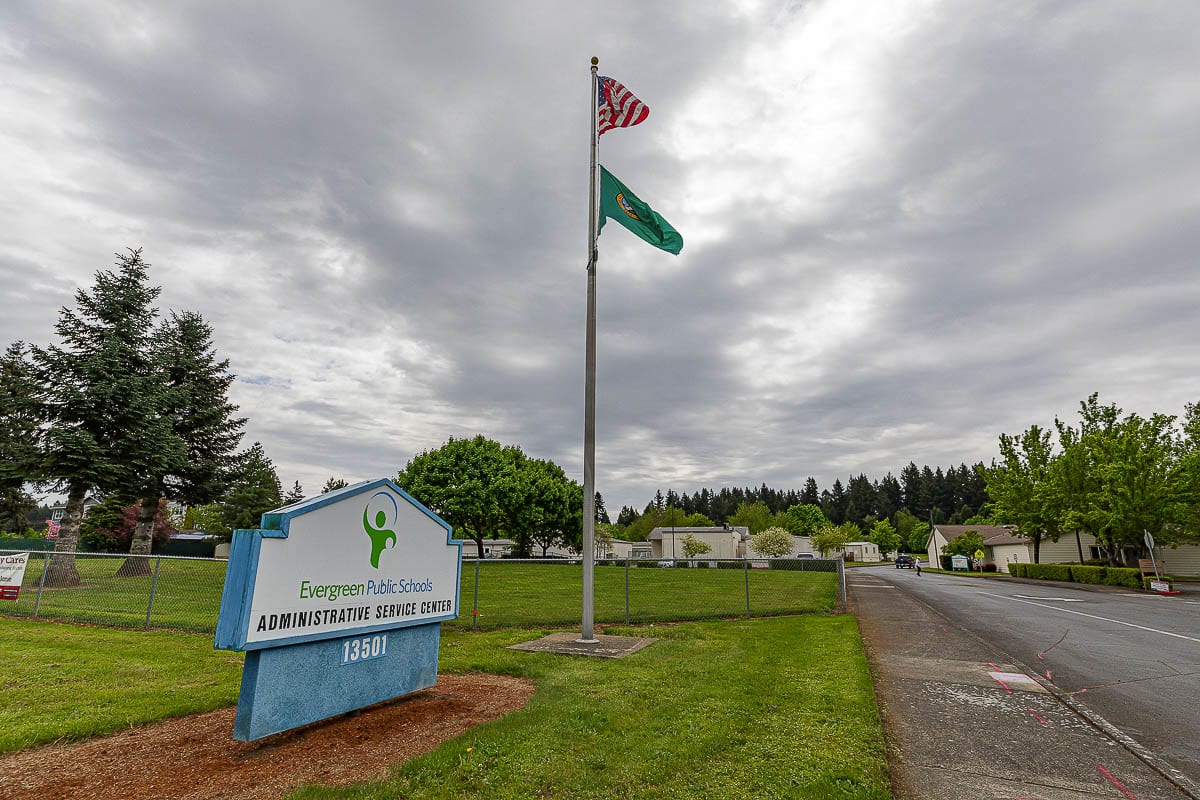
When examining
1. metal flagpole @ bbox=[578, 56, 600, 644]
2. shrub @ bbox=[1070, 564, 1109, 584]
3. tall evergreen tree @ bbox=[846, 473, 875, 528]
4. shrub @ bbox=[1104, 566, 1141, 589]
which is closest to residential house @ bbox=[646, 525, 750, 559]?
shrub @ bbox=[1070, 564, 1109, 584]

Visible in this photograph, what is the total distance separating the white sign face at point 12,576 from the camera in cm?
1274

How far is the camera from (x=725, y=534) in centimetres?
6788

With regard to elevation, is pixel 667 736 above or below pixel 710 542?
below

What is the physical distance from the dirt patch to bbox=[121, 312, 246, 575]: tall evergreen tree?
923 inches

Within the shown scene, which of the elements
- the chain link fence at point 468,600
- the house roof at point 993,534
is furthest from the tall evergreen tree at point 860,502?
the chain link fence at point 468,600

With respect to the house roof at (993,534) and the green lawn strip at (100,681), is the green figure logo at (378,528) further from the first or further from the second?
the house roof at (993,534)

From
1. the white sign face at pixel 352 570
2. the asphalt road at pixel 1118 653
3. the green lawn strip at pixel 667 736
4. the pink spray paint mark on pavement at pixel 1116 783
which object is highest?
the white sign face at pixel 352 570

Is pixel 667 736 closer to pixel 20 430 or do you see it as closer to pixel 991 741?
pixel 991 741

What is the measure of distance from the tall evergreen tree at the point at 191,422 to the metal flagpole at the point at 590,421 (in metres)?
22.1

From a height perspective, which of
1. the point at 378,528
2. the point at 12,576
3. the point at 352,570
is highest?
the point at 378,528

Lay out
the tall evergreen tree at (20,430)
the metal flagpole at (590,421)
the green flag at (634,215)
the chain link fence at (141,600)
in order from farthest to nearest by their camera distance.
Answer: the tall evergreen tree at (20,430) → the chain link fence at (141,600) → the green flag at (634,215) → the metal flagpole at (590,421)

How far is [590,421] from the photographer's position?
999 centimetres

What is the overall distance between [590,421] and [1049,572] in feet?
121

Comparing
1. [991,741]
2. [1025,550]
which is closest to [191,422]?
[991,741]
